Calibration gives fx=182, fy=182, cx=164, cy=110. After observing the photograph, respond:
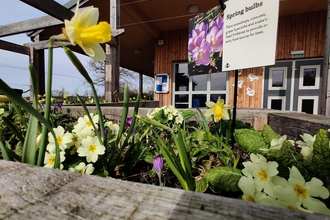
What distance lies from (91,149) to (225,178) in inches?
16.8

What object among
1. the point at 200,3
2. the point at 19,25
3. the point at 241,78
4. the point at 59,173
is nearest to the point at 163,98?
the point at 241,78

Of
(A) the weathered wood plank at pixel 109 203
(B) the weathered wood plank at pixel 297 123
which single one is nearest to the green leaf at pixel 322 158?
(A) the weathered wood plank at pixel 109 203

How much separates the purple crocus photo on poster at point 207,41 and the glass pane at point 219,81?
411 centimetres

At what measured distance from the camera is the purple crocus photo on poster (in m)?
1.11

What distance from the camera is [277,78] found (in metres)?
4.61

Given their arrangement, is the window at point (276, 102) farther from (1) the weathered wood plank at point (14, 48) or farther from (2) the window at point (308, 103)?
(1) the weathered wood plank at point (14, 48)

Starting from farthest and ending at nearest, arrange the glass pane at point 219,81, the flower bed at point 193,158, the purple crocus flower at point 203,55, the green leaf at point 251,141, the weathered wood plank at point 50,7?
the glass pane at point 219,81
the weathered wood plank at point 50,7
the purple crocus flower at point 203,55
the green leaf at point 251,141
the flower bed at point 193,158

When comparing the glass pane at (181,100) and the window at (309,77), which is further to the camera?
the glass pane at (181,100)

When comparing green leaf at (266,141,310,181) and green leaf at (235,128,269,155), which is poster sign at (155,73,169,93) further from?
green leaf at (266,141,310,181)

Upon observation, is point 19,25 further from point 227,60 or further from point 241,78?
point 241,78

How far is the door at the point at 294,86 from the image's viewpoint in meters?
4.29

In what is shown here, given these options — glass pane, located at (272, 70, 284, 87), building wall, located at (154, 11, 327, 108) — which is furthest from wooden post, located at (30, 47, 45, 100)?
glass pane, located at (272, 70, 284, 87)

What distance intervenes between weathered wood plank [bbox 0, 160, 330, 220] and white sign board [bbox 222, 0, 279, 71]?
74 centimetres

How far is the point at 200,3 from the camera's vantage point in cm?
423
